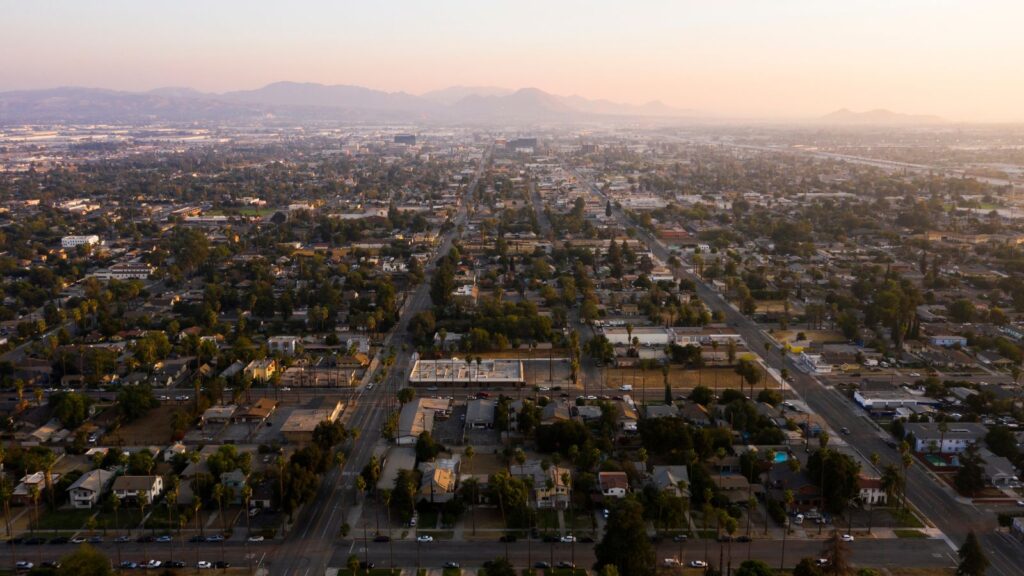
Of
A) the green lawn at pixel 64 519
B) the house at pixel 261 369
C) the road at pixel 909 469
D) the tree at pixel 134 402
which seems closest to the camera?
the road at pixel 909 469

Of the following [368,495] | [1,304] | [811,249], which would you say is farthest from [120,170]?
[368,495]

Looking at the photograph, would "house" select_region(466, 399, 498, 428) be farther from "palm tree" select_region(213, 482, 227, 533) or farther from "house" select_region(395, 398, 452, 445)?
"palm tree" select_region(213, 482, 227, 533)

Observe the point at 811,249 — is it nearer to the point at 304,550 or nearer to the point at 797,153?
the point at 304,550

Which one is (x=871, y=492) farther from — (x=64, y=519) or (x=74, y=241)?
(x=74, y=241)

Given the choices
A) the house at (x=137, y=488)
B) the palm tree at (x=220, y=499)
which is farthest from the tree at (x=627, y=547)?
the house at (x=137, y=488)

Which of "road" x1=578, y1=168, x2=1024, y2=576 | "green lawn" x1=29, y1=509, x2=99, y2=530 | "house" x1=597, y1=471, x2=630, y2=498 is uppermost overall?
"house" x1=597, y1=471, x2=630, y2=498

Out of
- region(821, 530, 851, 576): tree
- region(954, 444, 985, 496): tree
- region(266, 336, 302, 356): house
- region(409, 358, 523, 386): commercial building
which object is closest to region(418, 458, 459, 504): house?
region(409, 358, 523, 386): commercial building

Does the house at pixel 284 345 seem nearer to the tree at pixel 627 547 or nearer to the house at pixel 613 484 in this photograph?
the house at pixel 613 484
